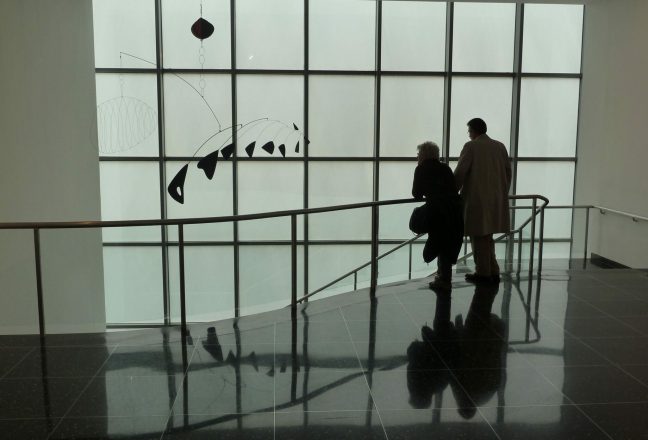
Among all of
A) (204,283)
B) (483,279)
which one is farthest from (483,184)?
(204,283)

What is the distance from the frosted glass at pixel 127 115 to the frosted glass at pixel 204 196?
0.63 m

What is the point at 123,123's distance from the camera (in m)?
11.0

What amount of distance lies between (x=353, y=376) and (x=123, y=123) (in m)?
8.41

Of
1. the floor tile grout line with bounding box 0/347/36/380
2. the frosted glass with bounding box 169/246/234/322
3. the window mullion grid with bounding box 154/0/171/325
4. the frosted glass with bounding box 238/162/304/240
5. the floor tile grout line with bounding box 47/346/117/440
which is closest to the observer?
the floor tile grout line with bounding box 47/346/117/440

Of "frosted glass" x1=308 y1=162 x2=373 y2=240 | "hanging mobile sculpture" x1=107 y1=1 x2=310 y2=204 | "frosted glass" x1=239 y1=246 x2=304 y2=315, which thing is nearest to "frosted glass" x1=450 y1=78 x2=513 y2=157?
"frosted glass" x1=308 y1=162 x2=373 y2=240

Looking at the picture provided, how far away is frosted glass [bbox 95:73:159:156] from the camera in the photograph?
1083 centimetres

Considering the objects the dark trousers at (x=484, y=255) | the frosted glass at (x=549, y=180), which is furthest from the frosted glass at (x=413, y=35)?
the dark trousers at (x=484, y=255)

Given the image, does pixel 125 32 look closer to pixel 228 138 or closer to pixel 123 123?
pixel 123 123

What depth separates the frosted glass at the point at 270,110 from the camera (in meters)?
11.1

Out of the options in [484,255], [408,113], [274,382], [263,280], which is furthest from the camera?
[408,113]

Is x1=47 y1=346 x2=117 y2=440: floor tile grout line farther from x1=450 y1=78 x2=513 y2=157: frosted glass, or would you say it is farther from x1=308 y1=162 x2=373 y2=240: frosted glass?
x1=450 y1=78 x2=513 y2=157: frosted glass

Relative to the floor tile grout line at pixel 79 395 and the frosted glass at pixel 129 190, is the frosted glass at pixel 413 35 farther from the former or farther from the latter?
the floor tile grout line at pixel 79 395

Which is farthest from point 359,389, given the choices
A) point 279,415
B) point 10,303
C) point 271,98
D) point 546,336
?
point 271,98

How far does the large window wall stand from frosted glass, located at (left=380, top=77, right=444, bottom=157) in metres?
0.02
